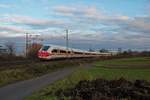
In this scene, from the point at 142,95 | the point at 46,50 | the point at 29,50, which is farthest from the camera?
the point at 29,50

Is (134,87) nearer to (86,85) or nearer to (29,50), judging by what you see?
(86,85)

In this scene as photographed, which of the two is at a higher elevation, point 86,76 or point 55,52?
point 55,52

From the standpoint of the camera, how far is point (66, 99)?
50.7 ft

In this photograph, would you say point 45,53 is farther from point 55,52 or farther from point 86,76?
point 86,76

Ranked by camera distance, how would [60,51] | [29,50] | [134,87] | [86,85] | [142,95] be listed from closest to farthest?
[142,95] → [134,87] → [86,85] → [60,51] → [29,50]

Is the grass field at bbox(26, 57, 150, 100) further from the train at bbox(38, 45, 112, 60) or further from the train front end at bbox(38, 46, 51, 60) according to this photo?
the train at bbox(38, 45, 112, 60)

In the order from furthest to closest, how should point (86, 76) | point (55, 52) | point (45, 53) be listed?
point (55, 52)
point (45, 53)
point (86, 76)

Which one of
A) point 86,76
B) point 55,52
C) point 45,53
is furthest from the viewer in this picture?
point 55,52

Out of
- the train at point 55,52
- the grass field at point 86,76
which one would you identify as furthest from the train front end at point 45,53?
the grass field at point 86,76

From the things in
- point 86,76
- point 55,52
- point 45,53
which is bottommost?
point 86,76

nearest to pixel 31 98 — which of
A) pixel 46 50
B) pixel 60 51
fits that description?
pixel 46 50

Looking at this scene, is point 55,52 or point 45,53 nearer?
point 45,53

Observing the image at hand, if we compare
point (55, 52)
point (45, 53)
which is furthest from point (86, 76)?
point (55, 52)

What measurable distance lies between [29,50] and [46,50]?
76.6 feet
